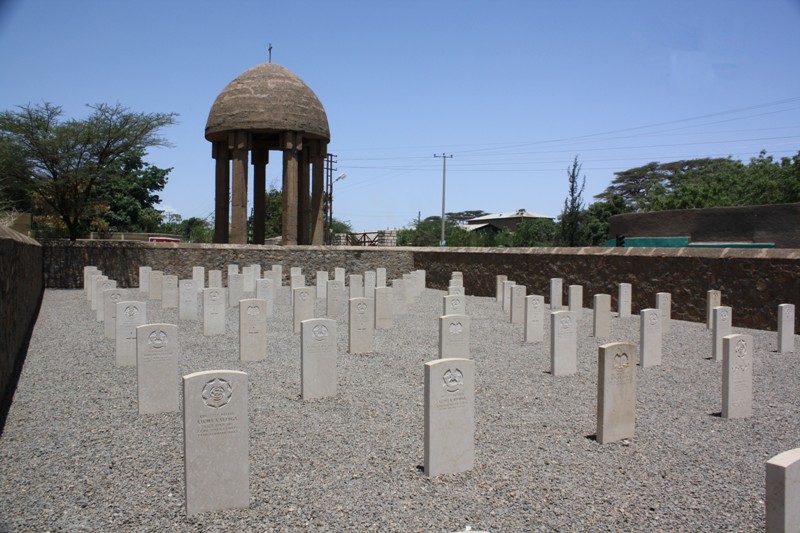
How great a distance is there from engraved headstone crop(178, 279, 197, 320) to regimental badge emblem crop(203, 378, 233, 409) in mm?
10092

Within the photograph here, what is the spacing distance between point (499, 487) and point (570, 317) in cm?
497

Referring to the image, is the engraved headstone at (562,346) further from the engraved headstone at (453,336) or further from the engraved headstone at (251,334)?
the engraved headstone at (251,334)

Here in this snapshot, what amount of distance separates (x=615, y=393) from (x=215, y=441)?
3.64 m

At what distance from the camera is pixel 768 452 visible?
223 inches

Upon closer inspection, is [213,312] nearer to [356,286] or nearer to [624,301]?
[356,286]

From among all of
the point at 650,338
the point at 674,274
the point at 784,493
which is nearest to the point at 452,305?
the point at 650,338

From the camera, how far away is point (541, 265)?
1981cm

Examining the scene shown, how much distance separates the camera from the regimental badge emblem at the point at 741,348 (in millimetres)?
7004

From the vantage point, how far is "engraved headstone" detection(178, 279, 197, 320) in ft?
46.1

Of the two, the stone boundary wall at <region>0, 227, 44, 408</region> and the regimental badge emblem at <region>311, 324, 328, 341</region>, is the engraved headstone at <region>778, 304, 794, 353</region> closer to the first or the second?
the regimental badge emblem at <region>311, 324, 328, 341</region>

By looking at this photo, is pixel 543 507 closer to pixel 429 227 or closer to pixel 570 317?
pixel 570 317

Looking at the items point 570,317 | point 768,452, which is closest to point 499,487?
point 768,452

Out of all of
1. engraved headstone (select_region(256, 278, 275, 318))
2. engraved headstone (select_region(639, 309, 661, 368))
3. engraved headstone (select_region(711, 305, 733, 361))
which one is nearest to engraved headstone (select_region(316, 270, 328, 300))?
engraved headstone (select_region(256, 278, 275, 318))

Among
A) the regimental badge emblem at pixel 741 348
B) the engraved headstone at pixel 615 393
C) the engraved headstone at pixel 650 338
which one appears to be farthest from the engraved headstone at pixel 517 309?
the engraved headstone at pixel 615 393
